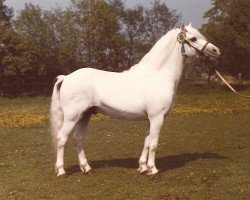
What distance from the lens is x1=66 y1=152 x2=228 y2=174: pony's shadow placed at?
36.5 feet

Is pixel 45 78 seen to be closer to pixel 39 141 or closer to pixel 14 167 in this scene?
pixel 39 141

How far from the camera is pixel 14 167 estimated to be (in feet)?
38.0

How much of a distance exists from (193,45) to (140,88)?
1622 mm

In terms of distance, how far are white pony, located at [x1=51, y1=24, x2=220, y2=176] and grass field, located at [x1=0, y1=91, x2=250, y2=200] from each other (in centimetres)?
77

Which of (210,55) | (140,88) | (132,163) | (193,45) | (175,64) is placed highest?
(193,45)

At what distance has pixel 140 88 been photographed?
10.0 metres

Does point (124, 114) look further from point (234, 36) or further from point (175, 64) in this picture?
point (234, 36)

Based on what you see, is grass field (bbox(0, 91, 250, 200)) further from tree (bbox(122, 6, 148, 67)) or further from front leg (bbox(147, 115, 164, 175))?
tree (bbox(122, 6, 148, 67))

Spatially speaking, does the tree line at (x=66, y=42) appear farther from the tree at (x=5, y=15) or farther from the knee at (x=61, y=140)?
the knee at (x=61, y=140)

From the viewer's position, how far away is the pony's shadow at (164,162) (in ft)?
36.5

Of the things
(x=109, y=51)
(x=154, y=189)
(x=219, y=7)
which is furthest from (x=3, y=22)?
(x=154, y=189)

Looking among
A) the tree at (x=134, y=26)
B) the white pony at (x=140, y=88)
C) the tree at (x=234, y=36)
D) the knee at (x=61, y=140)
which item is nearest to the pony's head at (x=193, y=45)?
the white pony at (x=140, y=88)

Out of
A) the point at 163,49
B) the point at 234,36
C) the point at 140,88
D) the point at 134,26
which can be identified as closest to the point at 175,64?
the point at 163,49

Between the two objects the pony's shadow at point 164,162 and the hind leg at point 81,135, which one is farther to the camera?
the pony's shadow at point 164,162
